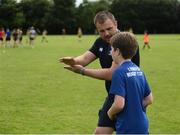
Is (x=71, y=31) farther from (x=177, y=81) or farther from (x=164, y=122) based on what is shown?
(x=164, y=122)

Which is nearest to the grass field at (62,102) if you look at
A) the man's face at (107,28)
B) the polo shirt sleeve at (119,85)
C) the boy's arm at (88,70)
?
the boy's arm at (88,70)

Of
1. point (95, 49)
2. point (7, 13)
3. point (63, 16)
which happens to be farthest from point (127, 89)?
point (63, 16)

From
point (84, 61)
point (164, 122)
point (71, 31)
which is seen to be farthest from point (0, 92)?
point (71, 31)

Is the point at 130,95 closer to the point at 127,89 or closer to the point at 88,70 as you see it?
the point at 127,89

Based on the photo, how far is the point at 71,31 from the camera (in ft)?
377

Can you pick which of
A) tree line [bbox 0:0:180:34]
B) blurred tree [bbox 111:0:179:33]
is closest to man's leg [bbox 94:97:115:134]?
tree line [bbox 0:0:180:34]

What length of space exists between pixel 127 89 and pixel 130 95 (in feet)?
0.23

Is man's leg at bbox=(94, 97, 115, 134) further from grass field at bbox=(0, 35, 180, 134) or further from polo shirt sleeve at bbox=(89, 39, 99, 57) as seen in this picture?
grass field at bbox=(0, 35, 180, 134)

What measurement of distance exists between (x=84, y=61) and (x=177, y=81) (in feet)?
37.8

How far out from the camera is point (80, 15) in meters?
118

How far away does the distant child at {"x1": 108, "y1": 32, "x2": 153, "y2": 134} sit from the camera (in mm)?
4922

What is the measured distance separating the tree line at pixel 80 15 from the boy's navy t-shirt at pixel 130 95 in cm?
10480

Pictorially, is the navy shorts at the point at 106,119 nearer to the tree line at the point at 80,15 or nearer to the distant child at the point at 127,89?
the distant child at the point at 127,89

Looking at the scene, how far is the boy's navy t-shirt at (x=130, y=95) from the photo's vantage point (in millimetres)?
4934
